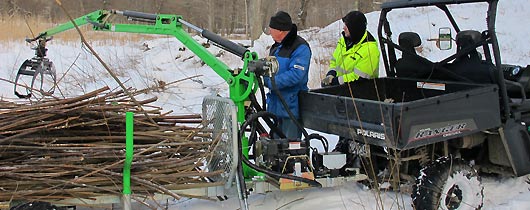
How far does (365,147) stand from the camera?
5.11m

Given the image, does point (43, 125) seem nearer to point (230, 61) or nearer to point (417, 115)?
point (417, 115)

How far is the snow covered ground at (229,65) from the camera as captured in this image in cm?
532

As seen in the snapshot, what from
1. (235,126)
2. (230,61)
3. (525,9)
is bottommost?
(235,126)

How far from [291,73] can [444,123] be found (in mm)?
1415

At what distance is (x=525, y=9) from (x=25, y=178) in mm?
17683

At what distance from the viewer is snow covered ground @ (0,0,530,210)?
5320 millimetres

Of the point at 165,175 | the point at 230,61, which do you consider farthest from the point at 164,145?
the point at 230,61

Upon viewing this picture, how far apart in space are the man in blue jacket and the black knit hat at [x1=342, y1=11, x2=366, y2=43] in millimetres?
529

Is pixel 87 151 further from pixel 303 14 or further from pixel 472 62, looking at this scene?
pixel 303 14

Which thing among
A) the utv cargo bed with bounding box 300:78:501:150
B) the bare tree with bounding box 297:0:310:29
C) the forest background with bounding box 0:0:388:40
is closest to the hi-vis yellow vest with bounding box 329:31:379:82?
the utv cargo bed with bounding box 300:78:501:150

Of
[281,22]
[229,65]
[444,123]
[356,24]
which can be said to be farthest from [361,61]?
[229,65]

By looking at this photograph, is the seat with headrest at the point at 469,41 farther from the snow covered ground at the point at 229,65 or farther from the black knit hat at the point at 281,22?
the black knit hat at the point at 281,22

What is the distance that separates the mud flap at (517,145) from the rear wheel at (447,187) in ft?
1.07

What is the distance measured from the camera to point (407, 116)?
450cm
